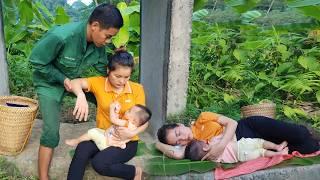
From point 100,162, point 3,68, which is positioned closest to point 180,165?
point 100,162

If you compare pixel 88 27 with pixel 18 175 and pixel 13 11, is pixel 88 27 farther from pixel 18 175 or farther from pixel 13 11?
pixel 13 11

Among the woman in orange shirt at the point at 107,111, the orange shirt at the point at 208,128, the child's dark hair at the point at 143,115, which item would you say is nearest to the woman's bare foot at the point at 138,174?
the woman in orange shirt at the point at 107,111

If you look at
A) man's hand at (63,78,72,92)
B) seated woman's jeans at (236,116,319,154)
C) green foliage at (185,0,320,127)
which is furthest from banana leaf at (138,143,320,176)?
green foliage at (185,0,320,127)

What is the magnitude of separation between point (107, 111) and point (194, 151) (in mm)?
810

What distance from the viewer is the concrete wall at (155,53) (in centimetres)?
461

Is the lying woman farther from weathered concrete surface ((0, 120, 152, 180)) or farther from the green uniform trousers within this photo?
the green uniform trousers

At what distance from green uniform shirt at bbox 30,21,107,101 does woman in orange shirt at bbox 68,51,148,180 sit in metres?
0.15

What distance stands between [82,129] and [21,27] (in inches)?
119

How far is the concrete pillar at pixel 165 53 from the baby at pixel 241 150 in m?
0.67

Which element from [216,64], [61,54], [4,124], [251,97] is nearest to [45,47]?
[61,54]

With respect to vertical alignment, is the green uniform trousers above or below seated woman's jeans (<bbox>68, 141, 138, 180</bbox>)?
above

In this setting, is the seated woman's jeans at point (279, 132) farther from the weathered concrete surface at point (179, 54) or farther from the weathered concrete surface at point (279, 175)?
the weathered concrete surface at point (179, 54)

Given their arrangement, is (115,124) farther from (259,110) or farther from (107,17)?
(259,110)

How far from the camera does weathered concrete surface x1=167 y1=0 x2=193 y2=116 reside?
4578mm
